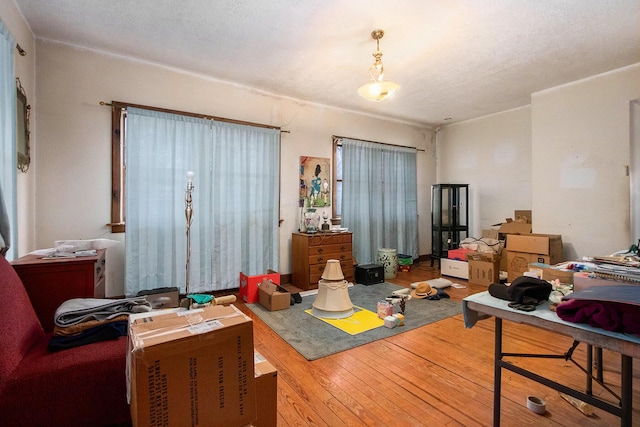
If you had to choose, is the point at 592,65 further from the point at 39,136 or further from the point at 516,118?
the point at 39,136

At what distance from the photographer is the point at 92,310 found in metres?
1.60

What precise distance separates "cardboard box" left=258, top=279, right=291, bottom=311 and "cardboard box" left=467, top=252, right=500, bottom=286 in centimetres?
273

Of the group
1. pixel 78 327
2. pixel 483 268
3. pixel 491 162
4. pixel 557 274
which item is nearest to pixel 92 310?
pixel 78 327

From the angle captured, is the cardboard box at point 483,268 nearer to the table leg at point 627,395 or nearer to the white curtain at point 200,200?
the white curtain at point 200,200

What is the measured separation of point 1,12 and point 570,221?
595cm

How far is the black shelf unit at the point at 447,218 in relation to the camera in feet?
17.7

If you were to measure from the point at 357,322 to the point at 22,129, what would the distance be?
11.1ft

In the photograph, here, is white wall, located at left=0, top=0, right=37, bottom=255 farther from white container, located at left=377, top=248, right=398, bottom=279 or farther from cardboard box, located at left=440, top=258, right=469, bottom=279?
cardboard box, located at left=440, top=258, right=469, bottom=279

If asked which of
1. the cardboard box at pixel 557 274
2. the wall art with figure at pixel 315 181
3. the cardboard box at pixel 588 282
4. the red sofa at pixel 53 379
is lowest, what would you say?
A: the red sofa at pixel 53 379

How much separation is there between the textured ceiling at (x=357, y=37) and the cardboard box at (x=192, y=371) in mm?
2388

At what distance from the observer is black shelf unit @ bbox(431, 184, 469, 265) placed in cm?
539

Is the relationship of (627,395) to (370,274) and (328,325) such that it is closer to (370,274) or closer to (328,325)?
(328,325)

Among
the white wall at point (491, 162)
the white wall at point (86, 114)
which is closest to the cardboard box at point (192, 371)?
the white wall at point (86, 114)

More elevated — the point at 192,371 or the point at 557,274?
the point at 557,274
